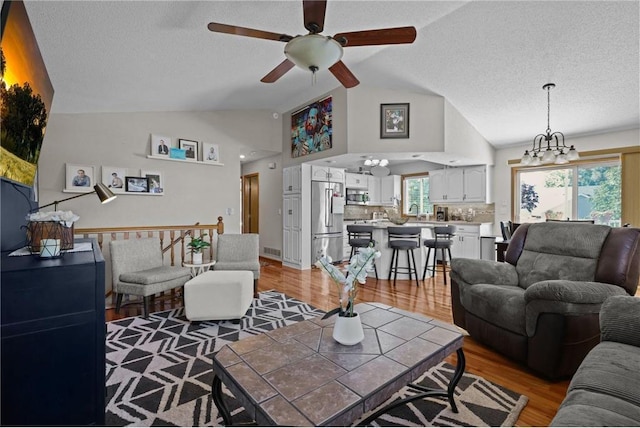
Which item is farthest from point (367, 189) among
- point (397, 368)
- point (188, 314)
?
point (397, 368)

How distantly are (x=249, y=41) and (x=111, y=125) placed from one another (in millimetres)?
2543

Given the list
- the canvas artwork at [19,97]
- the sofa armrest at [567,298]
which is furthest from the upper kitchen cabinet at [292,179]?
the sofa armrest at [567,298]

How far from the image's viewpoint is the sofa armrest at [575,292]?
187 cm

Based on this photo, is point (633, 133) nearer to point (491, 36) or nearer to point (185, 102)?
point (491, 36)

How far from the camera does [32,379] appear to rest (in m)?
Result: 1.21

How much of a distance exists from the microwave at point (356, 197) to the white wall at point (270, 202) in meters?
1.69

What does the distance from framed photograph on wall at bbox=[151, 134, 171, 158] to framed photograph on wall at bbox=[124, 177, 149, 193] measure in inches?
16.6

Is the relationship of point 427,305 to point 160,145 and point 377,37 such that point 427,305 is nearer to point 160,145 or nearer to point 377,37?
point 377,37

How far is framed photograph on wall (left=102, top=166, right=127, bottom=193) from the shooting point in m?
4.00

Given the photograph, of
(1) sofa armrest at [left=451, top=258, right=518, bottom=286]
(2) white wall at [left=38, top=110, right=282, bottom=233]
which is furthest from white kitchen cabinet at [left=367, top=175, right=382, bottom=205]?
(1) sofa armrest at [left=451, top=258, right=518, bottom=286]

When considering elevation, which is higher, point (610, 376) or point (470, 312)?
point (610, 376)

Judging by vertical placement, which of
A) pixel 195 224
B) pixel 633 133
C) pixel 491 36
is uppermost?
pixel 491 36

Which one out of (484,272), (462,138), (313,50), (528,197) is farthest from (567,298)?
(528,197)

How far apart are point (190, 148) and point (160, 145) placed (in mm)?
427
